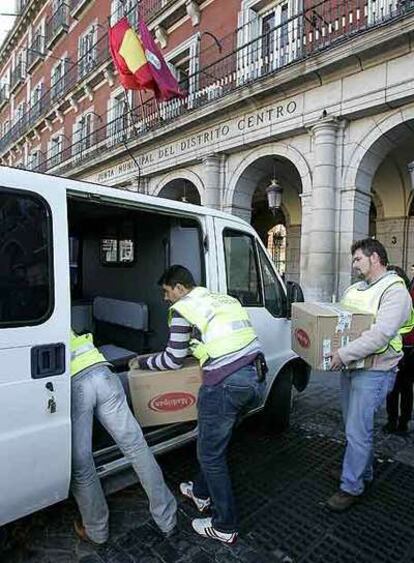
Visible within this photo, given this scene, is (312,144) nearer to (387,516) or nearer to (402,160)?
(402,160)

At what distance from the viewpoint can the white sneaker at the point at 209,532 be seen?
2678mm

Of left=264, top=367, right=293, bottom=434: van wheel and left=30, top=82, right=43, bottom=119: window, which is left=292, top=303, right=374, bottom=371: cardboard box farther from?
left=30, top=82, right=43, bottom=119: window

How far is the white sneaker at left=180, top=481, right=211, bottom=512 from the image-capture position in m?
3.03

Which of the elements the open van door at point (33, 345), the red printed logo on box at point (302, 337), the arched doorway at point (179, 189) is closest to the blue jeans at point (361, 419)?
the red printed logo on box at point (302, 337)

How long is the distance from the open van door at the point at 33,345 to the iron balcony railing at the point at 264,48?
811 centimetres

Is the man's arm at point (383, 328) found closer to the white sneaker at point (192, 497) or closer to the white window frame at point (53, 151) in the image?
the white sneaker at point (192, 497)

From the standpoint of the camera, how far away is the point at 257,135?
34.5 ft

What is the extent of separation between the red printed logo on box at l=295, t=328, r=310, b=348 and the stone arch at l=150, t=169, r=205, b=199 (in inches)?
367

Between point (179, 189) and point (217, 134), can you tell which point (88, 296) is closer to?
point (217, 134)

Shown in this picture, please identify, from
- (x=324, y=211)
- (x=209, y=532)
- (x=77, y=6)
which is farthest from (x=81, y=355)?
(x=77, y=6)

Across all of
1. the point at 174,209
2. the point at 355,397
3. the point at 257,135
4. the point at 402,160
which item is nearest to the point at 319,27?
the point at 257,135

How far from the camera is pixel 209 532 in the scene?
272cm

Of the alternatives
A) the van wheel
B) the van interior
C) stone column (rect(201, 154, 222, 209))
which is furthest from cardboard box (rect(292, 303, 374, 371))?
stone column (rect(201, 154, 222, 209))

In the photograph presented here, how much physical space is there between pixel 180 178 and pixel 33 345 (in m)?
11.7
